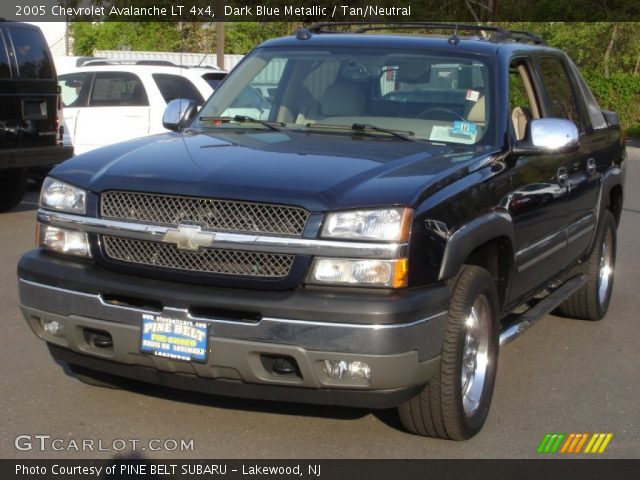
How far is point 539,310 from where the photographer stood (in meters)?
6.25

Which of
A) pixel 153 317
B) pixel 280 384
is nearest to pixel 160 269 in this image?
pixel 153 317

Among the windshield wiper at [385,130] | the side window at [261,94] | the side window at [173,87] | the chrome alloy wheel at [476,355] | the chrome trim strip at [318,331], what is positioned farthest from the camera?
the side window at [173,87]

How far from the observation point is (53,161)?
39.1 ft

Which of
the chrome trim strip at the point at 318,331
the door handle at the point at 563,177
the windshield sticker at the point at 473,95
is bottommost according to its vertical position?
the chrome trim strip at the point at 318,331

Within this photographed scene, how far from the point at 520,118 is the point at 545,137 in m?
0.78

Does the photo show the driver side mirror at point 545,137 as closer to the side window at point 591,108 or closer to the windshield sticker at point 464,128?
the windshield sticker at point 464,128

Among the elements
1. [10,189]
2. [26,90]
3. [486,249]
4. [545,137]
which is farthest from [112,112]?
[486,249]

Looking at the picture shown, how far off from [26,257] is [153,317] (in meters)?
0.86

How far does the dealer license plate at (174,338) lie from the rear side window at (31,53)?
25.7 ft

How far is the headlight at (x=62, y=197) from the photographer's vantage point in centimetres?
493

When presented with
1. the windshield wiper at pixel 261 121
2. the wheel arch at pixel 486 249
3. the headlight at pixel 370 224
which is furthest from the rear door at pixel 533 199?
the windshield wiper at pixel 261 121

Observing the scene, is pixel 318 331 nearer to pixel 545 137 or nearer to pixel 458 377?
pixel 458 377

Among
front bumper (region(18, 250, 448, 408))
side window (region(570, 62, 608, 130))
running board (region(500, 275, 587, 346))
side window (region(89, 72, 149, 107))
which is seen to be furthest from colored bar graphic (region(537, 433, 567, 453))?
side window (region(89, 72, 149, 107))

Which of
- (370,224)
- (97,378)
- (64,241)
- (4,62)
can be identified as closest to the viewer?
(370,224)
